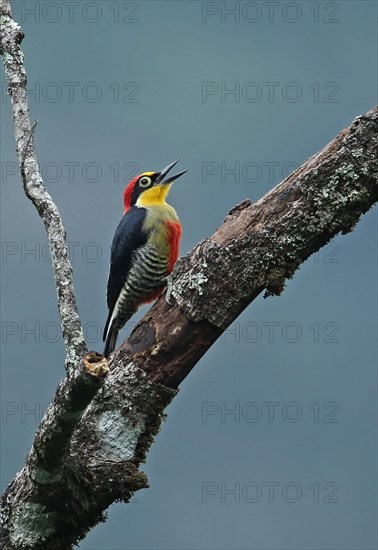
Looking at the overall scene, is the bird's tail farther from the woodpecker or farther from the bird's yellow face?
the bird's yellow face

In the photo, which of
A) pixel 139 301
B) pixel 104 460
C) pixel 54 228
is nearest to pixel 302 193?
pixel 54 228

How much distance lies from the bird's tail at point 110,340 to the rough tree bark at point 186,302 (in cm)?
215

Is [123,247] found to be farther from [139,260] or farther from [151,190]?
[151,190]

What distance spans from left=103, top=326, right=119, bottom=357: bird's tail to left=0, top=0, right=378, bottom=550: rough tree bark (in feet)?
7.04

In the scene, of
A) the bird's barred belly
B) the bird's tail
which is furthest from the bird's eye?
the bird's tail

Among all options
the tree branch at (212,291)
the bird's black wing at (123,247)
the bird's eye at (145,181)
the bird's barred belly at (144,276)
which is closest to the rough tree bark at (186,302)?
the tree branch at (212,291)

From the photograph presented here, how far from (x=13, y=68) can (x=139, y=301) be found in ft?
9.04

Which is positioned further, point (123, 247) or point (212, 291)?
point (123, 247)

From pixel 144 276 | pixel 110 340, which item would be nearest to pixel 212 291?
pixel 144 276

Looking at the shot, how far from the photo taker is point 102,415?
14.7ft

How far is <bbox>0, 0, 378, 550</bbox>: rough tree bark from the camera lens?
436cm

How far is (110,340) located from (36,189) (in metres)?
2.98

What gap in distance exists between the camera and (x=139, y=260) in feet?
21.9

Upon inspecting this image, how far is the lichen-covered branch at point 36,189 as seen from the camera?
368cm
